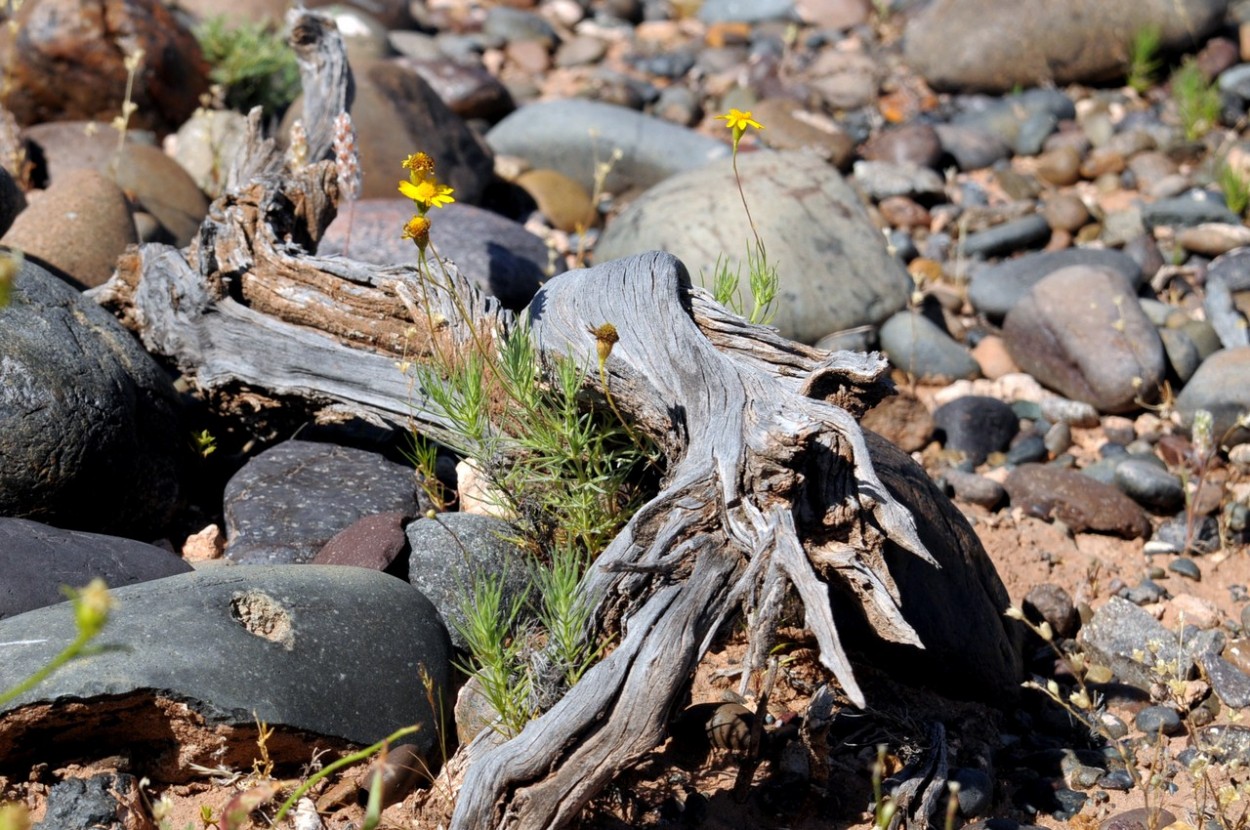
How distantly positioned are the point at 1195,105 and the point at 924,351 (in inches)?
140

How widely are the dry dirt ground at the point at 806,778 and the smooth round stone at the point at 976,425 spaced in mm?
1863

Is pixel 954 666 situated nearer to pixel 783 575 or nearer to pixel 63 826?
pixel 783 575

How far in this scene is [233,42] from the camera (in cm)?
827

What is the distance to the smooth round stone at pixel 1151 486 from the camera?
5500mm

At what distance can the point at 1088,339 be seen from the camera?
6.36m

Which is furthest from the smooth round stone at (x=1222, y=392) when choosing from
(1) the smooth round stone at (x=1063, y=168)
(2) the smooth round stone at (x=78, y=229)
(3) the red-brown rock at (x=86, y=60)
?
(3) the red-brown rock at (x=86, y=60)

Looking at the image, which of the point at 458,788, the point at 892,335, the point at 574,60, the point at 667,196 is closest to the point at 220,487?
the point at 458,788

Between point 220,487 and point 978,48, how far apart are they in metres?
7.09

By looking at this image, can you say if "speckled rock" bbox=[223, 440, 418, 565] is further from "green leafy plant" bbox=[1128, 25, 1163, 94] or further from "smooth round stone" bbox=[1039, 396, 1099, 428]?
"green leafy plant" bbox=[1128, 25, 1163, 94]

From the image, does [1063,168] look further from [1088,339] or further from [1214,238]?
[1088,339]

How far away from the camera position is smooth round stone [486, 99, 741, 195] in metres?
8.55

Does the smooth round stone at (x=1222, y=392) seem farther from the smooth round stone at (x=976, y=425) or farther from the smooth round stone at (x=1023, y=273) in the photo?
the smooth round stone at (x=1023, y=273)

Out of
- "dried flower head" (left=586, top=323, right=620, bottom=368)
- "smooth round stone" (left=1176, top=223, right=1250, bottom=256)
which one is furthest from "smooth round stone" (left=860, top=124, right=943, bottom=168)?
"dried flower head" (left=586, top=323, right=620, bottom=368)

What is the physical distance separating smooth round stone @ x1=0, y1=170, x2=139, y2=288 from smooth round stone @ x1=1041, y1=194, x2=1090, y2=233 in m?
5.54
